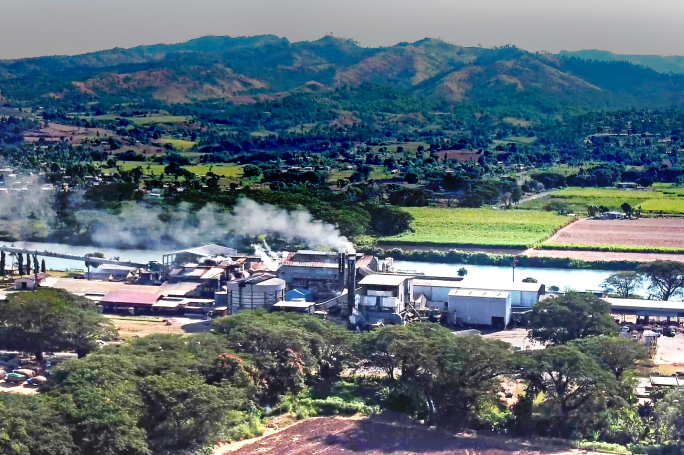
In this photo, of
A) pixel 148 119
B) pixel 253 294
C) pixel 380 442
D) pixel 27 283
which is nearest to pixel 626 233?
pixel 253 294

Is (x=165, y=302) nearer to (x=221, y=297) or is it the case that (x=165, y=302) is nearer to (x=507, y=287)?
(x=221, y=297)

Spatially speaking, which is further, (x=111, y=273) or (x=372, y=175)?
(x=372, y=175)

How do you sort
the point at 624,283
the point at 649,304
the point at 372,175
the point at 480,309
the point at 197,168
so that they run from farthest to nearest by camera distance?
1. the point at 197,168
2. the point at 372,175
3. the point at 624,283
4. the point at 649,304
5. the point at 480,309

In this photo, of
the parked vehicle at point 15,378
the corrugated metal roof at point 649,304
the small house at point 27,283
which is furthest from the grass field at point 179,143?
the parked vehicle at point 15,378

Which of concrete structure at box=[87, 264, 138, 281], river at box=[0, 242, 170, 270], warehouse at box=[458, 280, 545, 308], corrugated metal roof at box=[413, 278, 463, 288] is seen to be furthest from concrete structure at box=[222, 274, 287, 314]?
river at box=[0, 242, 170, 270]

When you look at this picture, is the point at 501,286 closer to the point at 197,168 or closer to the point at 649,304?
the point at 649,304

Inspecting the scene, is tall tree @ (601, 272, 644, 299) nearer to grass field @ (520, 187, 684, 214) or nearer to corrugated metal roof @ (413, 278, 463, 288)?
corrugated metal roof @ (413, 278, 463, 288)

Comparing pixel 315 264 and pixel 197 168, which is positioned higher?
pixel 197 168
